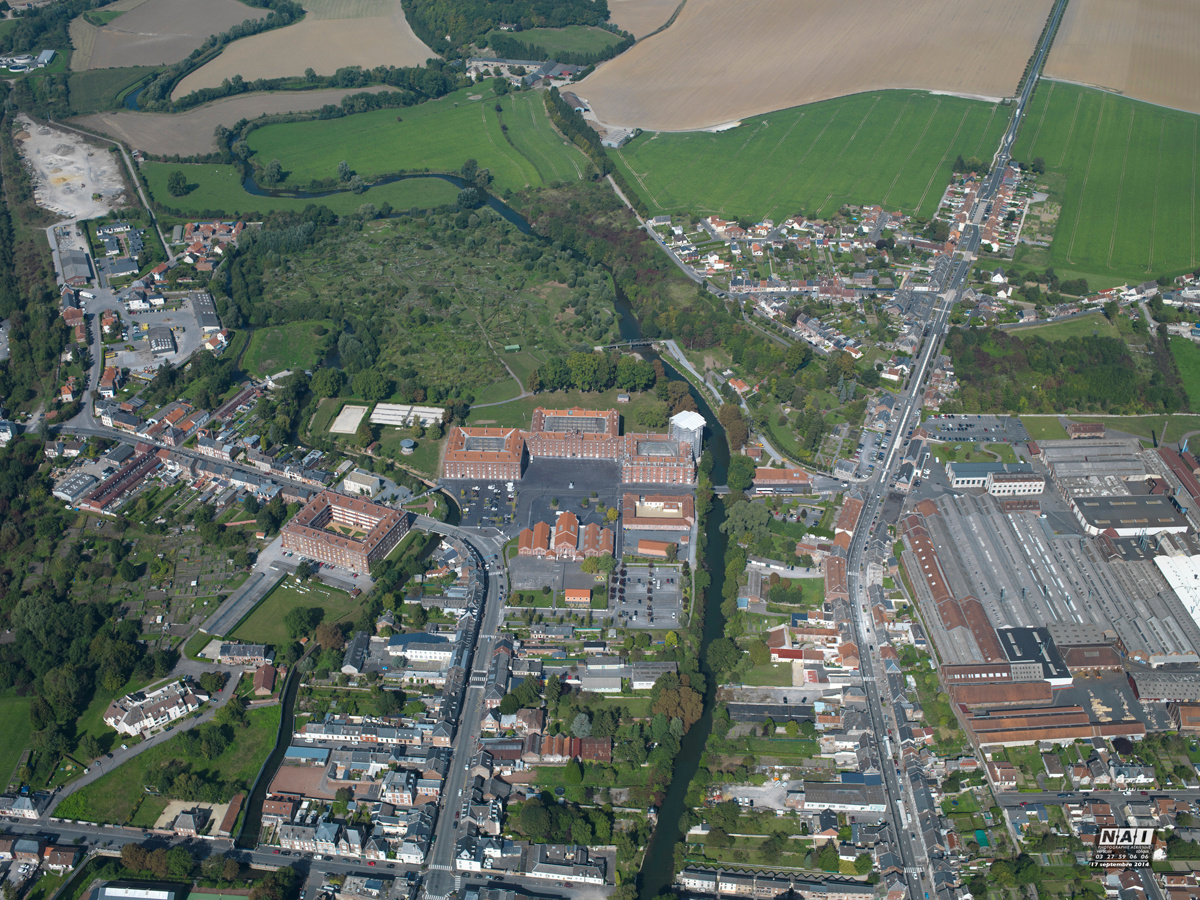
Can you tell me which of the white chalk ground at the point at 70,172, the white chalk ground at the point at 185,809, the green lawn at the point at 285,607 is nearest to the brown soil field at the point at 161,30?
the white chalk ground at the point at 70,172

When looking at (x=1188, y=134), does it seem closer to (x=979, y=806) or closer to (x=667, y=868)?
(x=979, y=806)

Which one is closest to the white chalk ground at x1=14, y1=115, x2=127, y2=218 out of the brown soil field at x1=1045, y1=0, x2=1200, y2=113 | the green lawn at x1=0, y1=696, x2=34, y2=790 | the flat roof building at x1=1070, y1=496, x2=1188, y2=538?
the green lawn at x1=0, y1=696, x2=34, y2=790

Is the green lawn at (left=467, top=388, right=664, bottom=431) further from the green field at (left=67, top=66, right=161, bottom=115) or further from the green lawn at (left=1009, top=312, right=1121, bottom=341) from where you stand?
the green field at (left=67, top=66, right=161, bottom=115)

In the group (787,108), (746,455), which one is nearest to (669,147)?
(787,108)

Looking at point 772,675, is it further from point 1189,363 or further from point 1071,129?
point 1071,129

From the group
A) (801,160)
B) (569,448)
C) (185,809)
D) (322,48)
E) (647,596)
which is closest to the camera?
(185,809)

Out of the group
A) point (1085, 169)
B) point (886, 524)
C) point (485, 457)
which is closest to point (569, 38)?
point (1085, 169)
